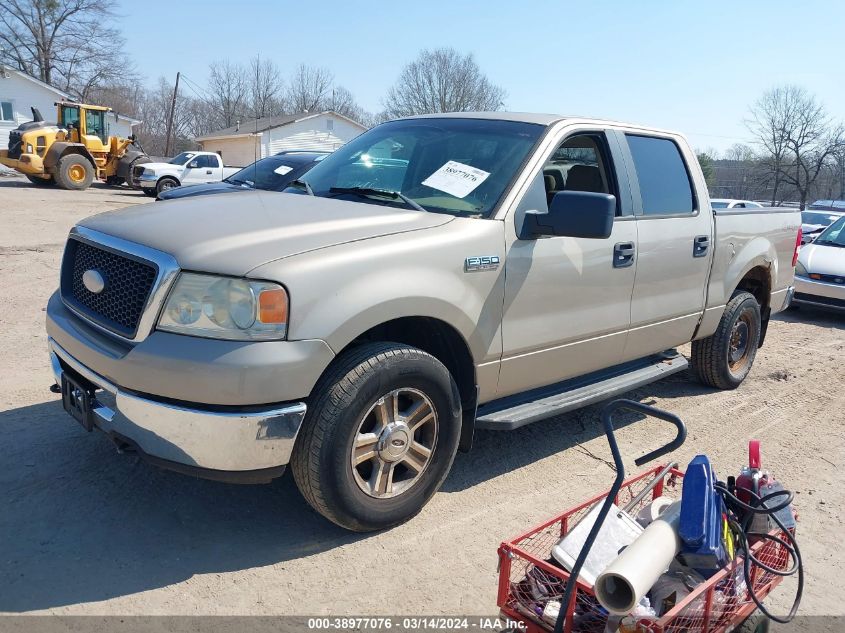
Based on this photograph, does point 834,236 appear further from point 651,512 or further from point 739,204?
point 651,512

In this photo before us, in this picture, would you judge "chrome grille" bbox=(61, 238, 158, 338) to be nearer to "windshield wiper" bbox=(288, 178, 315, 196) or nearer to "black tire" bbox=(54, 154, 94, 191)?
"windshield wiper" bbox=(288, 178, 315, 196)

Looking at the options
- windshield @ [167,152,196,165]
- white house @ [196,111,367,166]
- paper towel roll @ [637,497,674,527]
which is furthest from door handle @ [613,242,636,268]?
white house @ [196,111,367,166]

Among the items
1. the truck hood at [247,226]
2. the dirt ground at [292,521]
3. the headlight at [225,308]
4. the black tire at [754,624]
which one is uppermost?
the truck hood at [247,226]

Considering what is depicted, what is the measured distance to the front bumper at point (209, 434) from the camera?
8.95 feet

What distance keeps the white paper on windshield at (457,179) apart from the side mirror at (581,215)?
455 millimetres

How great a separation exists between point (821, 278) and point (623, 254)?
6.93 meters

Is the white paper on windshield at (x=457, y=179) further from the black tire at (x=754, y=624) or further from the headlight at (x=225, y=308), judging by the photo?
the black tire at (x=754, y=624)

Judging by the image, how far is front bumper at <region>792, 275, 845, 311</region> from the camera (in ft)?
30.7

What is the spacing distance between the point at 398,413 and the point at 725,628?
1567mm

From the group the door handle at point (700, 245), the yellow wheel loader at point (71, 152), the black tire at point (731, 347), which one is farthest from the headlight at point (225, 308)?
the yellow wheel loader at point (71, 152)

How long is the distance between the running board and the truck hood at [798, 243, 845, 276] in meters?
5.85

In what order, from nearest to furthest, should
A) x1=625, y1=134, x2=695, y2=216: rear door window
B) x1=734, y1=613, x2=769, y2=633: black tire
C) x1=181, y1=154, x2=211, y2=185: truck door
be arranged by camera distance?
1. x1=734, y1=613, x2=769, y2=633: black tire
2. x1=625, y1=134, x2=695, y2=216: rear door window
3. x1=181, y1=154, x2=211, y2=185: truck door

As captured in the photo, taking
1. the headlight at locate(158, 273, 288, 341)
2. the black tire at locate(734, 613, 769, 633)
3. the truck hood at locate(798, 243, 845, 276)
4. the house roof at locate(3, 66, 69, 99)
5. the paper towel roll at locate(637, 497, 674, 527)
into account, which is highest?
the house roof at locate(3, 66, 69, 99)

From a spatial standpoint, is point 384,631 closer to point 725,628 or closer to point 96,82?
point 725,628
